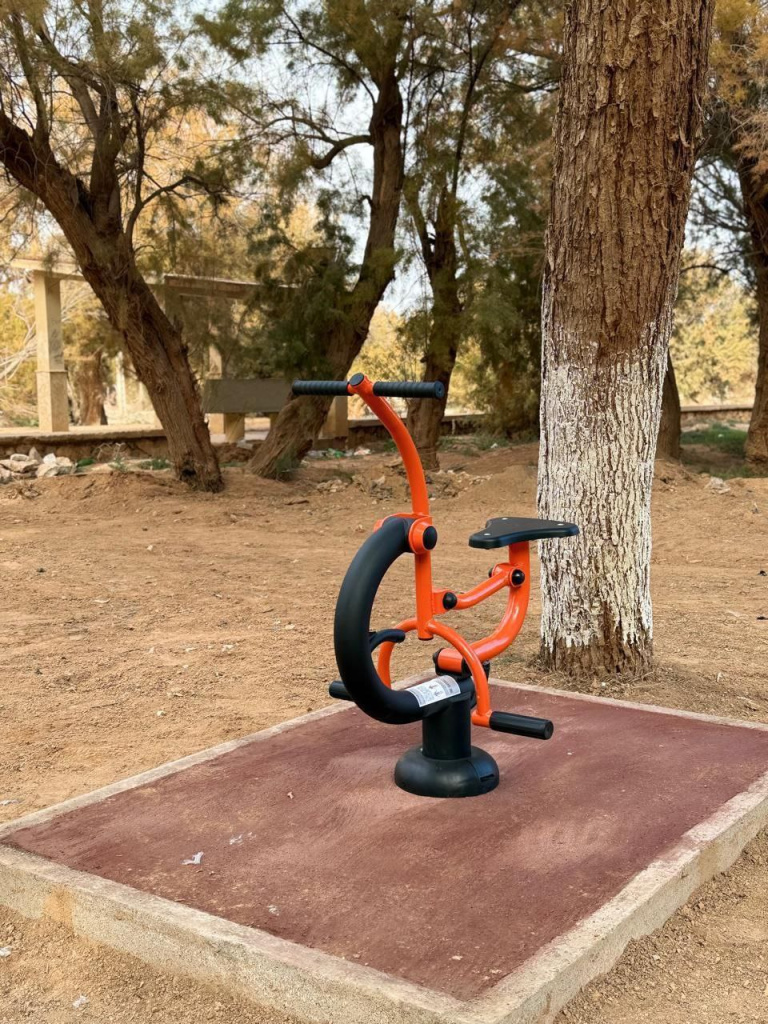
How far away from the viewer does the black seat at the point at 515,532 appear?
9.75 feet

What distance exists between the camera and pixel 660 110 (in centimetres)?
414

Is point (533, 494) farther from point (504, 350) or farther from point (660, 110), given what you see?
point (660, 110)

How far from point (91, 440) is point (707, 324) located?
80.3ft

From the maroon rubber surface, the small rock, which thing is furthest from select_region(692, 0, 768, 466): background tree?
the maroon rubber surface

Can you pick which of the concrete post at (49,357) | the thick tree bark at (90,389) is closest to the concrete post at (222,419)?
the concrete post at (49,357)

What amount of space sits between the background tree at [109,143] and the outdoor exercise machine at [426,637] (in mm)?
7864

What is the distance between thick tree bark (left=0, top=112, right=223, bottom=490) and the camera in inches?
401

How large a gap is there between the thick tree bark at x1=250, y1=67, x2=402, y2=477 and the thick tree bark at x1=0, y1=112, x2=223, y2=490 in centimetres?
112

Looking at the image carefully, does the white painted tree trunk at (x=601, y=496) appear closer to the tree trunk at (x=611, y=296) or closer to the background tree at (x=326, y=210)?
the tree trunk at (x=611, y=296)

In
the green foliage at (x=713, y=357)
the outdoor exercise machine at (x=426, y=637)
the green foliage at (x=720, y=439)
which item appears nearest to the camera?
the outdoor exercise machine at (x=426, y=637)

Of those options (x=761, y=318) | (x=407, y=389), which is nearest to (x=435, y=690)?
(x=407, y=389)

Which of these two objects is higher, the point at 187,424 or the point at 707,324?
the point at 707,324

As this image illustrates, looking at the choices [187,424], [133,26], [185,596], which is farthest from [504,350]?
[185,596]

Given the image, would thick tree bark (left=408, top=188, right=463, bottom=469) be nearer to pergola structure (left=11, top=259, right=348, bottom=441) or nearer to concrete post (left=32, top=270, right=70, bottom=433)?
pergola structure (left=11, top=259, right=348, bottom=441)
